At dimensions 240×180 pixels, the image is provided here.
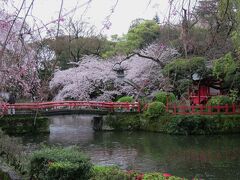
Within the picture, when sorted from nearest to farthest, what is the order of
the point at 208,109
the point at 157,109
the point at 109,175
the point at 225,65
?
the point at 109,175
the point at 225,65
the point at 208,109
the point at 157,109

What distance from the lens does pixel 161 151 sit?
17125 millimetres

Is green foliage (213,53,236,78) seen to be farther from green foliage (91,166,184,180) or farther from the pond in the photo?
green foliage (91,166,184,180)

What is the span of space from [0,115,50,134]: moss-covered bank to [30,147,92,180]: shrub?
18530mm

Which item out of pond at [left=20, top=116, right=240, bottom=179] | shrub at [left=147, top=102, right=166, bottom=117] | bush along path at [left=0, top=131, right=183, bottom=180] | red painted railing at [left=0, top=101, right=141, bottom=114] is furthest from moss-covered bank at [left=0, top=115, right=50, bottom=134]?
bush along path at [left=0, top=131, right=183, bottom=180]

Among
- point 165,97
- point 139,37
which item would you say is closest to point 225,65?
point 165,97

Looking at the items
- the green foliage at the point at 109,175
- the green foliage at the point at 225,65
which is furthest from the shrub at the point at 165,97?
the green foliage at the point at 109,175

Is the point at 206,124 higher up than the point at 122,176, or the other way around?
the point at 206,124

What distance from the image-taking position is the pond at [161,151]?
13.1 metres

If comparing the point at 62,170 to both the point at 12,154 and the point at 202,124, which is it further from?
the point at 202,124

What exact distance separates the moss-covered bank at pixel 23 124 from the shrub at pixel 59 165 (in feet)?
60.8

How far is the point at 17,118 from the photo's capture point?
25594 millimetres

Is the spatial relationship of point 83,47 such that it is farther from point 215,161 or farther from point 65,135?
point 215,161

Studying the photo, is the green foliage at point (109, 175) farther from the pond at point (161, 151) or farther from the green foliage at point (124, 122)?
the green foliage at point (124, 122)

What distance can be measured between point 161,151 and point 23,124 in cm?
1156
